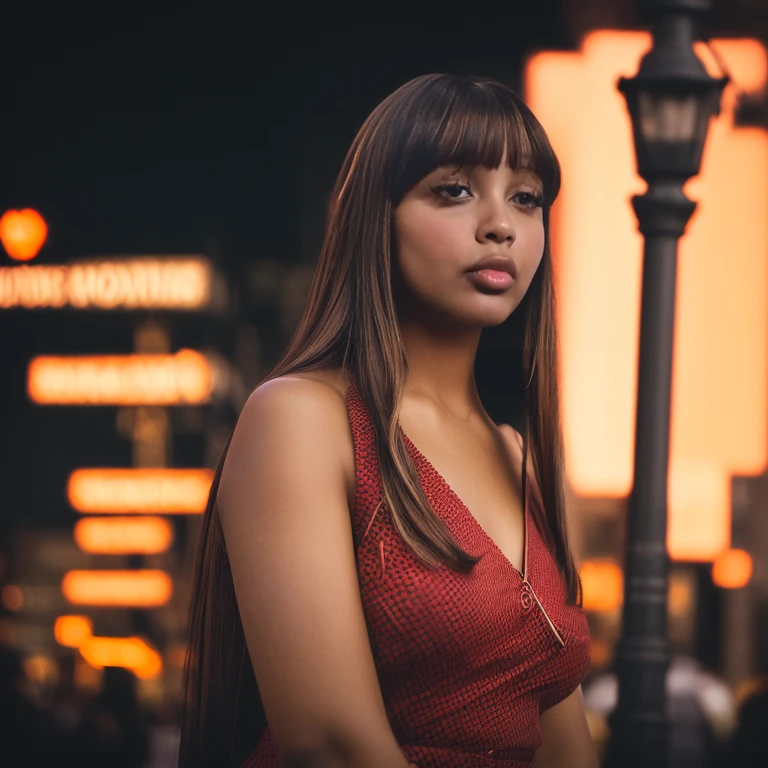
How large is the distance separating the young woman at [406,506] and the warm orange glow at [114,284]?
42.9 feet

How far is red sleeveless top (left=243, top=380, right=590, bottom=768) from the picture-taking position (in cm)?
176

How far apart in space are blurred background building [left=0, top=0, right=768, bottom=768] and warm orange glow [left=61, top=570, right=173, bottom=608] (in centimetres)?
531

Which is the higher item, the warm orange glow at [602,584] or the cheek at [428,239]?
the cheek at [428,239]

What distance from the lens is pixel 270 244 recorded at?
18.0 m

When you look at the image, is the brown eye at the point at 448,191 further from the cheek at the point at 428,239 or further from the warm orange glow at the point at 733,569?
the warm orange glow at the point at 733,569

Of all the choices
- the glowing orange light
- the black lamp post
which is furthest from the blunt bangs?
the glowing orange light

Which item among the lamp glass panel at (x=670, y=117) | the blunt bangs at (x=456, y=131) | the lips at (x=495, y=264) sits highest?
the lamp glass panel at (x=670, y=117)

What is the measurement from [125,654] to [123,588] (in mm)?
4614

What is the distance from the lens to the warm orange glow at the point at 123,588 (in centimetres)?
2773

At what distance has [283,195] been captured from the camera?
53.4 ft

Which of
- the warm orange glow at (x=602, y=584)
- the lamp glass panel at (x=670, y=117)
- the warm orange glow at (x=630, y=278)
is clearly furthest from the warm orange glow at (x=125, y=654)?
the lamp glass panel at (x=670, y=117)

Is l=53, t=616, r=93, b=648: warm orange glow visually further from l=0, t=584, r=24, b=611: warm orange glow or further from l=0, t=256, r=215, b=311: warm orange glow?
l=0, t=256, r=215, b=311: warm orange glow

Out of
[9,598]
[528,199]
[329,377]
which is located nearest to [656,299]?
[528,199]

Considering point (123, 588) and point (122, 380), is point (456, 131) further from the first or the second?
point (123, 588)
